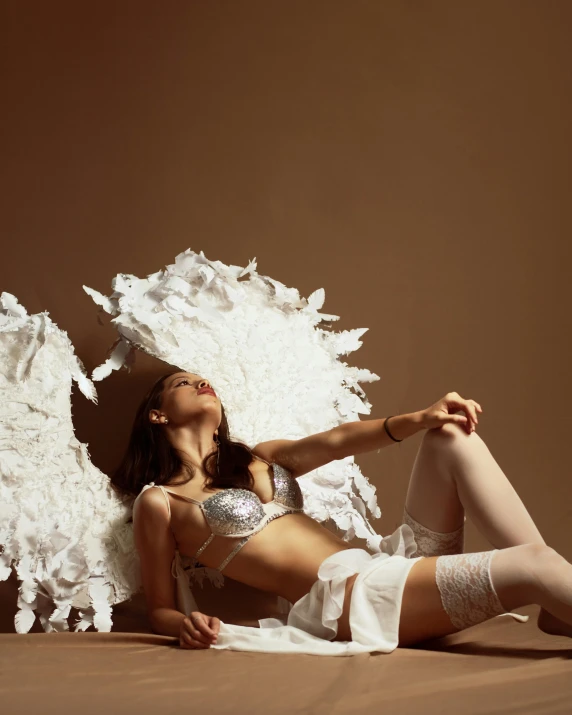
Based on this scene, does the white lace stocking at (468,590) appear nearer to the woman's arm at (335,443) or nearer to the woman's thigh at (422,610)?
the woman's thigh at (422,610)

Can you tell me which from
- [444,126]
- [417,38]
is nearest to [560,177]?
[444,126]

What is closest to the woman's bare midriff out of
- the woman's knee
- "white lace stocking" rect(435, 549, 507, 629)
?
"white lace stocking" rect(435, 549, 507, 629)

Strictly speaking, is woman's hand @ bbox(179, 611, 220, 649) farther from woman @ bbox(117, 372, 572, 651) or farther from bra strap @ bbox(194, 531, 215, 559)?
bra strap @ bbox(194, 531, 215, 559)

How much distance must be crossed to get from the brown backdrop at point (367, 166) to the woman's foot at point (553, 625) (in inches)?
40.9

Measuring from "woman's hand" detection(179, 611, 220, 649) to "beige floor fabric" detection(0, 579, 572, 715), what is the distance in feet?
0.11

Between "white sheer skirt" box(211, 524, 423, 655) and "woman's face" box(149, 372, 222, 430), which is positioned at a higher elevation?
"woman's face" box(149, 372, 222, 430)

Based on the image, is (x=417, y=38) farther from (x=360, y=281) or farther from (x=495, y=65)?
(x=360, y=281)

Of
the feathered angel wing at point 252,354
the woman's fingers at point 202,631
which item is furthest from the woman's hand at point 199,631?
the feathered angel wing at point 252,354

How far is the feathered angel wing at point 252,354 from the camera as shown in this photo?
2148 millimetres

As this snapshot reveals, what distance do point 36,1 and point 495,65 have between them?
53.6 inches

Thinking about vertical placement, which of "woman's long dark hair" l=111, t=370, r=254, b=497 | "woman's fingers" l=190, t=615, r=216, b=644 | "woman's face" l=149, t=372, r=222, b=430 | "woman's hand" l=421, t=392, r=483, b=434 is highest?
"woman's face" l=149, t=372, r=222, b=430

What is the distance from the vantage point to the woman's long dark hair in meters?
1.97

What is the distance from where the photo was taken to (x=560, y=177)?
270 cm

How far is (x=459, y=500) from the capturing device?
70.5 inches
